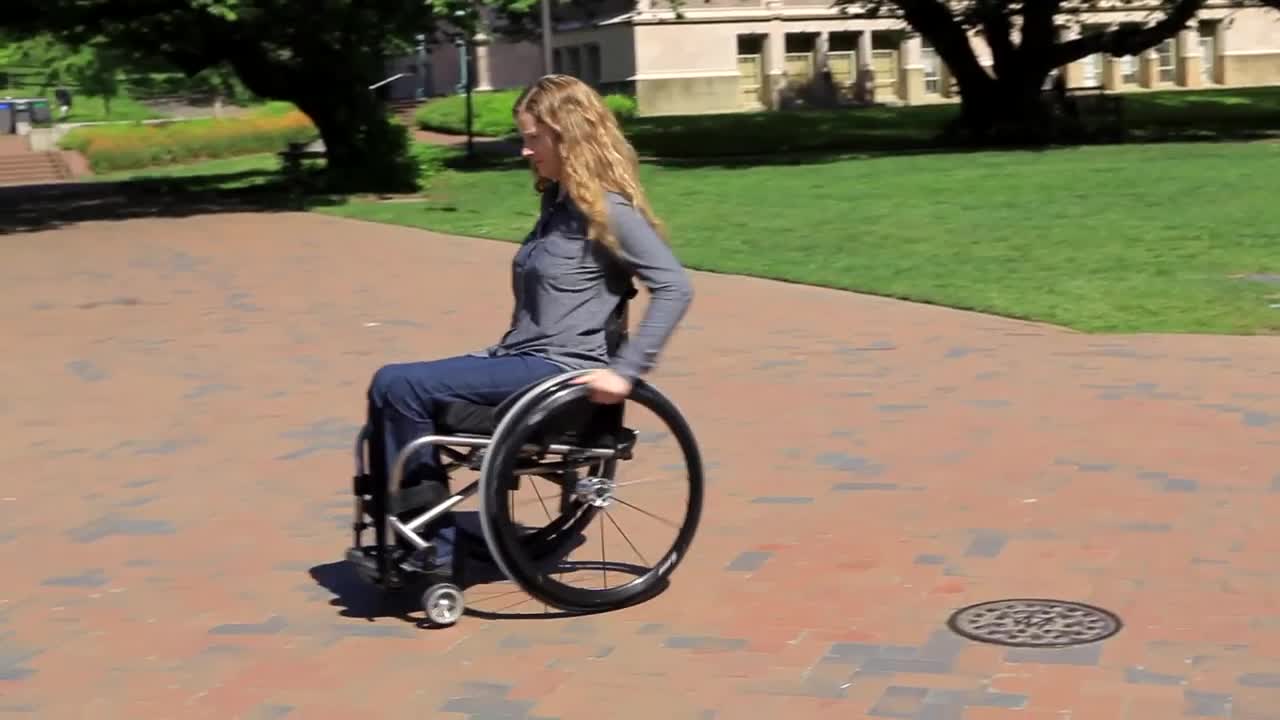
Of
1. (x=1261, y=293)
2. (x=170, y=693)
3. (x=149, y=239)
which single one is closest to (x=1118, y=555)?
(x=170, y=693)

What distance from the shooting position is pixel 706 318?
1185 centimetres

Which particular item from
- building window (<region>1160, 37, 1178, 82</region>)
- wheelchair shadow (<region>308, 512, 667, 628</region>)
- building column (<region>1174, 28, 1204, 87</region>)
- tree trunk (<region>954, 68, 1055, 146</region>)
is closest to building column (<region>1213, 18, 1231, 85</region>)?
building column (<region>1174, 28, 1204, 87</region>)

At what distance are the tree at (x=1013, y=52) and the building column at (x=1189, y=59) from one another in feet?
105

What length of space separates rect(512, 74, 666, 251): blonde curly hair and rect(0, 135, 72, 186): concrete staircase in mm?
41806

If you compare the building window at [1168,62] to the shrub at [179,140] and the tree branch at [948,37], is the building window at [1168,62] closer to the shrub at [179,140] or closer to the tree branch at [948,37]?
the shrub at [179,140]

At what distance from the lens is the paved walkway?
474 cm

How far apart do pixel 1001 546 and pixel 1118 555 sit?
0.39 metres

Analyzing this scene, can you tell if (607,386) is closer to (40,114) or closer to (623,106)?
(623,106)

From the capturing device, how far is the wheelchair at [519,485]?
16.9ft

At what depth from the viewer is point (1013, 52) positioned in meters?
35.0

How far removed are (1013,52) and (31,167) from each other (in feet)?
87.4

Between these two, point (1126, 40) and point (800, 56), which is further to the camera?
point (800, 56)

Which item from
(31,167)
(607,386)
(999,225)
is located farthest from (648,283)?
(31,167)

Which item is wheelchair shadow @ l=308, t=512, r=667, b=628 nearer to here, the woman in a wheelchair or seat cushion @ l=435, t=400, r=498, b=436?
the woman in a wheelchair
